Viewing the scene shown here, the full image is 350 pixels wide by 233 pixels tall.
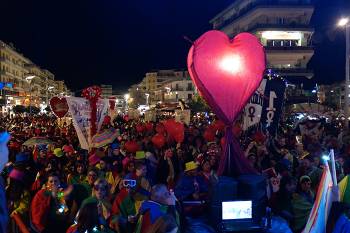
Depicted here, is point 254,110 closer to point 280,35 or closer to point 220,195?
point 220,195

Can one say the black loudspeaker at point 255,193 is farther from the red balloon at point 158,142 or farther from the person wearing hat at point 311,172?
the red balloon at point 158,142

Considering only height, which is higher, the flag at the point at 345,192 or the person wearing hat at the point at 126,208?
the flag at the point at 345,192

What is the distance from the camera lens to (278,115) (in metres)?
12.6

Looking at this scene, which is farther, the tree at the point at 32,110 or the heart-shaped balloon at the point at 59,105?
the tree at the point at 32,110

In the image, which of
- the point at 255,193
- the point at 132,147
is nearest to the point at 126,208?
the point at 255,193

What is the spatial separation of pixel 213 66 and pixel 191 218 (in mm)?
2095

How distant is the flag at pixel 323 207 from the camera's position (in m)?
3.57

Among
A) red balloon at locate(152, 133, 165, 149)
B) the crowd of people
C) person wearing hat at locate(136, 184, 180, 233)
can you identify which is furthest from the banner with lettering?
person wearing hat at locate(136, 184, 180, 233)

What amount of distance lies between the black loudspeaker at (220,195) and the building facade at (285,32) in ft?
151

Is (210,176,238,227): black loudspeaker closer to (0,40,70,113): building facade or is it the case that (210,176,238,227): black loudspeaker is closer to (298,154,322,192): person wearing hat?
(298,154,322,192): person wearing hat

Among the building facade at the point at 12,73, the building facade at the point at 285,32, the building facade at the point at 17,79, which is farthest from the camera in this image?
the building facade at the point at 12,73

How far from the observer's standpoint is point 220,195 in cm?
501

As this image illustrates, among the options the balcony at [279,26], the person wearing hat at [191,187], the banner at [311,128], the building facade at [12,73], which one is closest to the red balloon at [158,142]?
the person wearing hat at [191,187]

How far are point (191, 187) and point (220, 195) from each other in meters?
1.58
